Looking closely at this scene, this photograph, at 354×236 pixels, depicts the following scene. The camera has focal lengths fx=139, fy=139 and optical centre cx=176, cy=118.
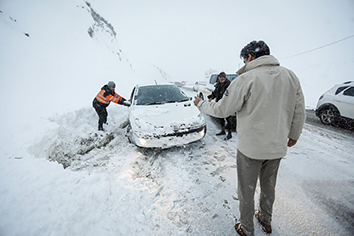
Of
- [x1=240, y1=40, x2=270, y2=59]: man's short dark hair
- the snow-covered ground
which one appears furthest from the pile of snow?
[x1=240, y1=40, x2=270, y2=59]: man's short dark hair

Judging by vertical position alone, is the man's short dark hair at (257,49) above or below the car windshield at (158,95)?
above

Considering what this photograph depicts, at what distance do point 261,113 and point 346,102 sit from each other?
6183 mm

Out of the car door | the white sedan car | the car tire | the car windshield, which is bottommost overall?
the car tire

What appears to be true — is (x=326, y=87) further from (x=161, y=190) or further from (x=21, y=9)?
(x=21, y=9)

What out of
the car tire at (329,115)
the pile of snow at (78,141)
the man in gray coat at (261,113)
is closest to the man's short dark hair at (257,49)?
the man in gray coat at (261,113)

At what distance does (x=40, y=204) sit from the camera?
1765mm

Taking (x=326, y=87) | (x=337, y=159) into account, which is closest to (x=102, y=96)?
(x=337, y=159)

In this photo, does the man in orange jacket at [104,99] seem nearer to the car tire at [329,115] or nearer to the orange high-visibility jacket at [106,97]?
the orange high-visibility jacket at [106,97]

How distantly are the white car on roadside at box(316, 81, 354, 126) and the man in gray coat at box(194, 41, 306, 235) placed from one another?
5.69 meters

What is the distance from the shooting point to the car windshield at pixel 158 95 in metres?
4.01

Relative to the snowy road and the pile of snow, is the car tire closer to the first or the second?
the snowy road

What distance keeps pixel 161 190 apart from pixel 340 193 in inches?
108

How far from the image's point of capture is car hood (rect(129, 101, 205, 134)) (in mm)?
2952

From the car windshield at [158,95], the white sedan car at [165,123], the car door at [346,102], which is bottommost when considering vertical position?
the car door at [346,102]
